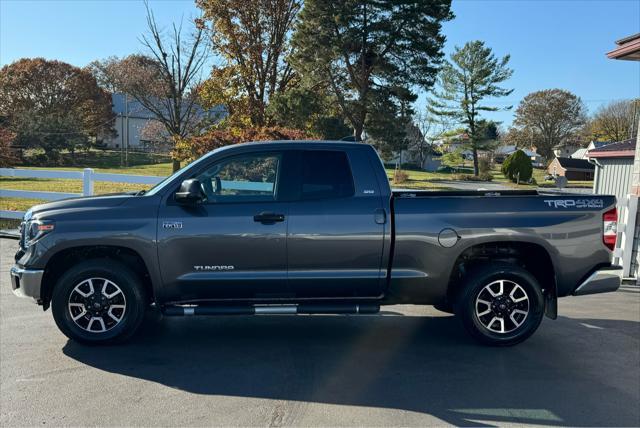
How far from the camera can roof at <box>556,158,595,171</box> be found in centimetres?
6506

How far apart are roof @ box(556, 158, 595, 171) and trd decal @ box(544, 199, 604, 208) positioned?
65.5 m

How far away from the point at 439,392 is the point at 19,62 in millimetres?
62909

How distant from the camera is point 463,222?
16.6 feet

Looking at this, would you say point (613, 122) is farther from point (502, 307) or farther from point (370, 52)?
point (502, 307)

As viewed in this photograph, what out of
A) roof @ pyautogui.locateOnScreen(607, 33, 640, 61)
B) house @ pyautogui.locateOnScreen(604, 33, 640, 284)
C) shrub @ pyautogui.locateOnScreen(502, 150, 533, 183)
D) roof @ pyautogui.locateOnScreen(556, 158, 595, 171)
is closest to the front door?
house @ pyautogui.locateOnScreen(604, 33, 640, 284)

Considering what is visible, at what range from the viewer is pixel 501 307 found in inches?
207

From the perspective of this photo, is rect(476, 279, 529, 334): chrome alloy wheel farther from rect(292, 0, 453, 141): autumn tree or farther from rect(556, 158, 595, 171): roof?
rect(556, 158, 595, 171): roof

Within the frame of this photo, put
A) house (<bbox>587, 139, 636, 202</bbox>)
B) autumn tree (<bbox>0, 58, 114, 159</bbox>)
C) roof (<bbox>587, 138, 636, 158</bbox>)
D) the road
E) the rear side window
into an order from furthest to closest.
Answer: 1. autumn tree (<bbox>0, 58, 114, 159</bbox>)
2. house (<bbox>587, 139, 636, 202</bbox>)
3. roof (<bbox>587, 138, 636, 158</bbox>)
4. the rear side window
5. the road

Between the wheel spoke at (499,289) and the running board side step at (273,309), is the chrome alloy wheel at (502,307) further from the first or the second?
the running board side step at (273,309)

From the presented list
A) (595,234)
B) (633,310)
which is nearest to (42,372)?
(595,234)

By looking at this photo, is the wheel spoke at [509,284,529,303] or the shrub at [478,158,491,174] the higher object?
the shrub at [478,158,491,174]

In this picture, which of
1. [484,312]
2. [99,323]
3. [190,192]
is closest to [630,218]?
[484,312]

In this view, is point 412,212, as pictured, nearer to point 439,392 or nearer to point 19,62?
point 439,392

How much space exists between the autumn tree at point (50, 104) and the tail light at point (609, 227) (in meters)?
51.0
